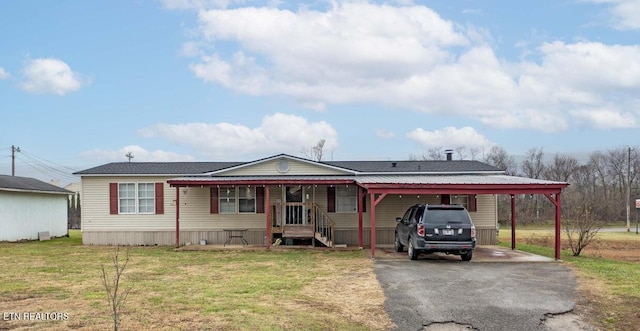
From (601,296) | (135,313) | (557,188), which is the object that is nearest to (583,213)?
(557,188)

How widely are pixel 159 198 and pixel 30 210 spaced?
8.49 meters

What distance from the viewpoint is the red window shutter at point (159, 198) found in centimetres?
2016

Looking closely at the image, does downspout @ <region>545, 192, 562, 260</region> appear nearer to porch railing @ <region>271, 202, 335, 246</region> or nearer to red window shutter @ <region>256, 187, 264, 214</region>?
porch railing @ <region>271, 202, 335, 246</region>

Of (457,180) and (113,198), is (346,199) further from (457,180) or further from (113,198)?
(113,198)

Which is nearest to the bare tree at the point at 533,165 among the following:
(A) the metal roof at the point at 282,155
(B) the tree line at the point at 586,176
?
(B) the tree line at the point at 586,176

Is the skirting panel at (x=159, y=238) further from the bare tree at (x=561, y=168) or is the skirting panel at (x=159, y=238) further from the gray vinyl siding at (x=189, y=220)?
the bare tree at (x=561, y=168)

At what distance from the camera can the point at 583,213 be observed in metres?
17.8

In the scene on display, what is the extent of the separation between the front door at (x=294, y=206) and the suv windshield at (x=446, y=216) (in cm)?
683

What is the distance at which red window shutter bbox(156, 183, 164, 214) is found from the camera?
20.2 metres

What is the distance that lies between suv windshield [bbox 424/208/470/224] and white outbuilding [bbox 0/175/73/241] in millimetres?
18254

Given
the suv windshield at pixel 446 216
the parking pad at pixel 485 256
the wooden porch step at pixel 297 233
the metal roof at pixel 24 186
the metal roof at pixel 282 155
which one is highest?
the metal roof at pixel 282 155

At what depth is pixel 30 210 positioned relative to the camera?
24234 millimetres

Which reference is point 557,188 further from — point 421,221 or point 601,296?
point 601,296

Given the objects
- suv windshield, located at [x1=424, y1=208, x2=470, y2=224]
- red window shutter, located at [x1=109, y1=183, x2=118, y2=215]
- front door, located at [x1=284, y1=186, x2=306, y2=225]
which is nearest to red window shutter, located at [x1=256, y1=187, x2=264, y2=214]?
front door, located at [x1=284, y1=186, x2=306, y2=225]
